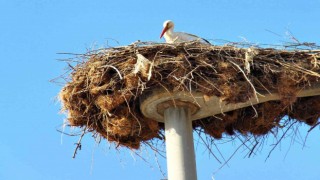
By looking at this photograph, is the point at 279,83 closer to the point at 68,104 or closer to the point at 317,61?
the point at 317,61

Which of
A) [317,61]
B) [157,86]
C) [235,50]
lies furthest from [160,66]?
[317,61]

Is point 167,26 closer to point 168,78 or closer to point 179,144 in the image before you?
point 168,78

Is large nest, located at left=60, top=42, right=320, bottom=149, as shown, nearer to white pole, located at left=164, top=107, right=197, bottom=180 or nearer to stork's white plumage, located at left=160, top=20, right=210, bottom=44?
white pole, located at left=164, top=107, right=197, bottom=180

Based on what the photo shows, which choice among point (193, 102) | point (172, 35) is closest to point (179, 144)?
point (193, 102)

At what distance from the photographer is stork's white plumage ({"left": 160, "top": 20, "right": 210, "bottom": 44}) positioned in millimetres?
11005

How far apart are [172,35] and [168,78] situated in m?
2.38

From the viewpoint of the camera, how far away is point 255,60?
928cm

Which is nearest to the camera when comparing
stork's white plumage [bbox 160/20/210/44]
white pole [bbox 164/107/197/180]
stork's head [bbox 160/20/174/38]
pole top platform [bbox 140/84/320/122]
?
white pole [bbox 164/107/197/180]

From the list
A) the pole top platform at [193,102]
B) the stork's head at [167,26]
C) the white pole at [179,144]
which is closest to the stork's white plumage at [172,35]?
the stork's head at [167,26]

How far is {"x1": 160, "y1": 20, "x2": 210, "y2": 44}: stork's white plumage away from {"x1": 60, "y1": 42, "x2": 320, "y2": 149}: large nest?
47.4 inches

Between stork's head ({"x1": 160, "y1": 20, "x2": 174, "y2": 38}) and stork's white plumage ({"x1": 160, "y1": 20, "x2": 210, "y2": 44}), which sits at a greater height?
stork's head ({"x1": 160, "y1": 20, "x2": 174, "y2": 38})

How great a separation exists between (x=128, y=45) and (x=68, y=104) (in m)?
0.96

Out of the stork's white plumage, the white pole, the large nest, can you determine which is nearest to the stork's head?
the stork's white plumage

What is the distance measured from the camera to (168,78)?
9.05 metres
